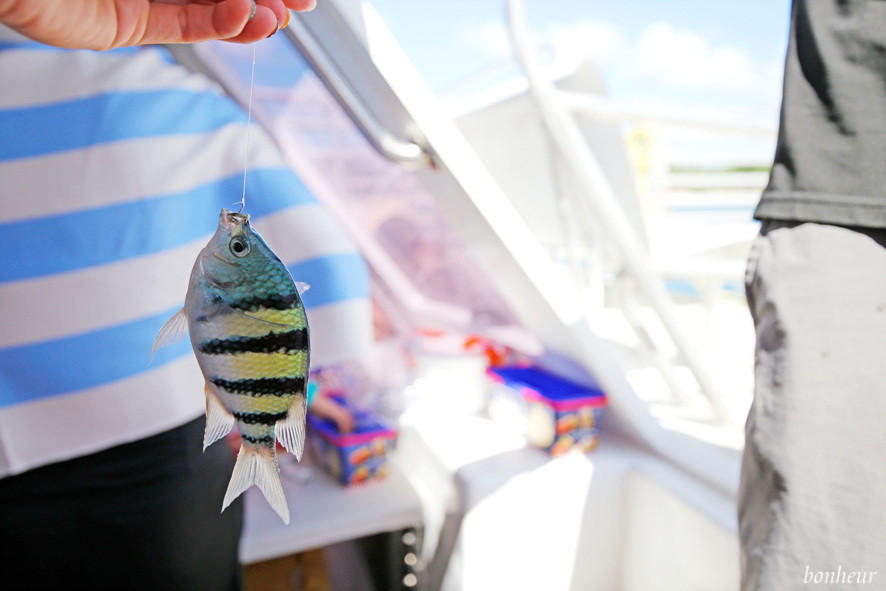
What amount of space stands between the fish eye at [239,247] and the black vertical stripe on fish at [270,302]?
25 mm

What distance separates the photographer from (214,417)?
0.34 m

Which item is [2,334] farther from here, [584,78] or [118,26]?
[584,78]

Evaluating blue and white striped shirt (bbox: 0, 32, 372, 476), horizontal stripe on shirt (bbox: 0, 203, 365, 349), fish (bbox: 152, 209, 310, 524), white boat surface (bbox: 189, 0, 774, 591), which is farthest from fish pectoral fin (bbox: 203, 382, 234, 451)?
white boat surface (bbox: 189, 0, 774, 591)

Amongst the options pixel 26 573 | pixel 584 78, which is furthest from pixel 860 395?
pixel 584 78

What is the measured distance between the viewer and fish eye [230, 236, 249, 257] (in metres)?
0.32

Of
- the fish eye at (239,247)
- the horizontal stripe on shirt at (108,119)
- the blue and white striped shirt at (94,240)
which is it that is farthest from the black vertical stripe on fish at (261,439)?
the horizontal stripe on shirt at (108,119)

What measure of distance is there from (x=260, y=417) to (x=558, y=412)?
1.05 metres

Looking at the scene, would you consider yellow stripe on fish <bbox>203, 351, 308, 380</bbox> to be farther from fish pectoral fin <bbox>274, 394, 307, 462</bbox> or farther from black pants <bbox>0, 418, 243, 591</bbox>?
black pants <bbox>0, 418, 243, 591</bbox>

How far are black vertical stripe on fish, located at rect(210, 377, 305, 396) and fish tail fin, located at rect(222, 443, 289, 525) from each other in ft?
0.10

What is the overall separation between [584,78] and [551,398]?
1.11m

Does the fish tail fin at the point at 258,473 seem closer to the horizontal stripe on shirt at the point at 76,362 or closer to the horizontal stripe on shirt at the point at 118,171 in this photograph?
the horizontal stripe on shirt at the point at 76,362

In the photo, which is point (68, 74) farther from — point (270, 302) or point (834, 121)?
point (834, 121)

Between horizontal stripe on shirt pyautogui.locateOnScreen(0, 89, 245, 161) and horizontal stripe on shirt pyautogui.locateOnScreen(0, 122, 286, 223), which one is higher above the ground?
horizontal stripe on shirt pyautogui.locateOnScreen(0, 89, 245, 161)

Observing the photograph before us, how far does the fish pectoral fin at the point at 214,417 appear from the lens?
13.1 inches
